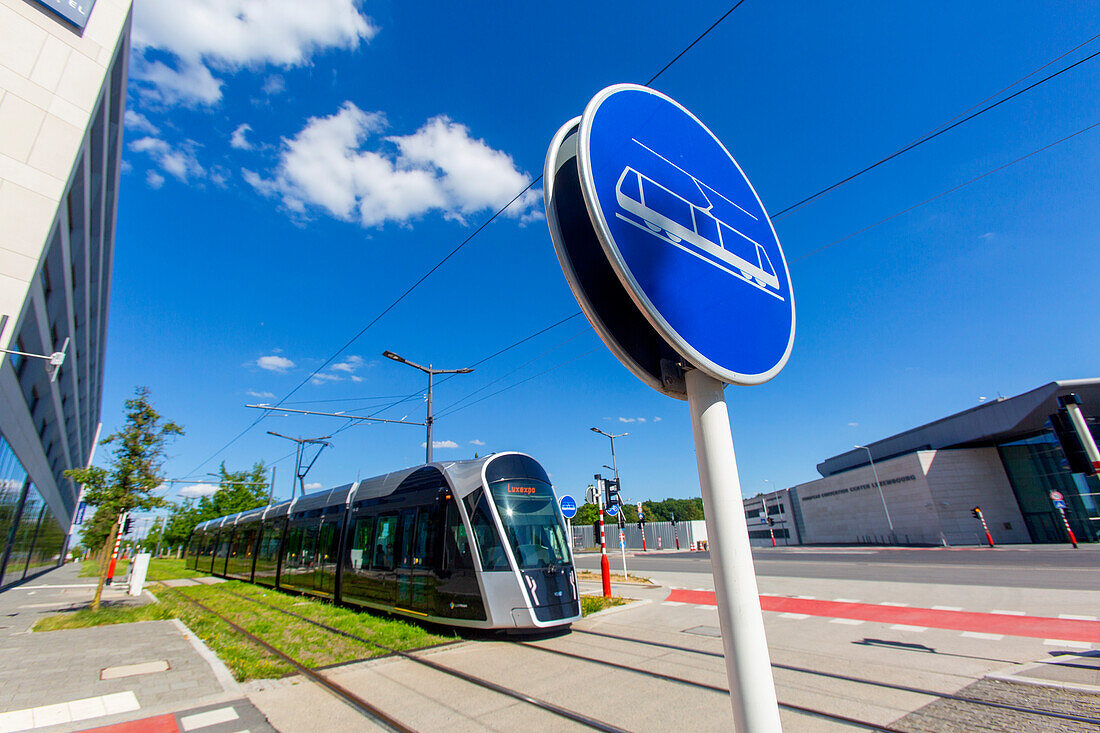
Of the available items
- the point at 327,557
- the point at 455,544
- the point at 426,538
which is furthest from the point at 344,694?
the point at 327,557

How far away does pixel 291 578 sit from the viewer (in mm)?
14516

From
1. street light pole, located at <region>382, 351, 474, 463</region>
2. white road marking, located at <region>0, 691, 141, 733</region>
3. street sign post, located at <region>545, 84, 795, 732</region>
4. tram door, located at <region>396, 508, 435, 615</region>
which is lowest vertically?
white road marking, located at <region>0, 691, 141, 733</region>

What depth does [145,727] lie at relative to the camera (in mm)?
4648

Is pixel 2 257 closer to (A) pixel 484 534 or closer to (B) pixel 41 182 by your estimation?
(B) pixel 41 182

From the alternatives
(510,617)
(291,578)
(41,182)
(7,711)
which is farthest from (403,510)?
(41,182)

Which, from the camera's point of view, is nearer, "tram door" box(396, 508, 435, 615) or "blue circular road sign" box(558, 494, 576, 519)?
"tram door" box(396, 508, 435, 615)

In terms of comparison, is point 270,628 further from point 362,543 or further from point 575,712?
point 575,712

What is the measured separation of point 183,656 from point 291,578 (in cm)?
765

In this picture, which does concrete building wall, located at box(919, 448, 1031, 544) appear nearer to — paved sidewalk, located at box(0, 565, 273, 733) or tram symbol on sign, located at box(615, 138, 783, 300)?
paved sidewalk, located at box(0, 565, 273, 733)

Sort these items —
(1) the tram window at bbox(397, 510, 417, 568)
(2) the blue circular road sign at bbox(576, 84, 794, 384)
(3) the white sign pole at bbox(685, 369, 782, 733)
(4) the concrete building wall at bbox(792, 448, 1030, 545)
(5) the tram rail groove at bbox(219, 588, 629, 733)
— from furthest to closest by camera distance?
(4) the concrete building wall at bbox(792, 448, 1030, 545), (1) the tram window at bbox(397, 510, 417, 568), (5) the tram rail groove at bbox(219, 588, 629, 733), (2) the blue circular road sign at bbox(576, 84, 794, 384), (3) the white sign pole at bbox(685, 369, 782, 733)

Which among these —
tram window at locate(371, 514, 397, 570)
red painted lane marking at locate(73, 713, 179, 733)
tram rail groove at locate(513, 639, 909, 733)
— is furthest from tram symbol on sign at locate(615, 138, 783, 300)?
tram window at locate(371, 514, 397, 570)

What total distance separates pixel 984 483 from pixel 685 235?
45772 millimetres

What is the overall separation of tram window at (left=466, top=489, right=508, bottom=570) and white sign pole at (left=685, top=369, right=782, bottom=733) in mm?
7113

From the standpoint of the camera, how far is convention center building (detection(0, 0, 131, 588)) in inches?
440
